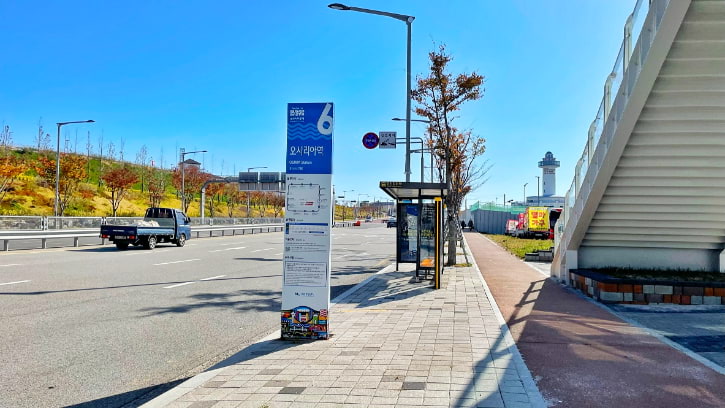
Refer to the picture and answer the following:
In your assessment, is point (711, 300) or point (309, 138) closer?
point (309, 138)

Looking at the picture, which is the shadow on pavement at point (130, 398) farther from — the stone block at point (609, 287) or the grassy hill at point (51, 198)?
the grassy hill at point (51, 198)

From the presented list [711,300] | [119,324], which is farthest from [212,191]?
[711,300]

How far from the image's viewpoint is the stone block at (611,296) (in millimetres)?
9375

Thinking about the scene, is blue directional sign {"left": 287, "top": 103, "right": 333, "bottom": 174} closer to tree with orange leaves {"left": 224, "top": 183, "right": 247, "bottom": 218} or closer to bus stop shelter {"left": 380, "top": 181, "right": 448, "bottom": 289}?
bus stop shelter {"left": 380, "top": 181, "right": 448, "bottom": 289}

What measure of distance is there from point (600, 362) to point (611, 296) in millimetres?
4529

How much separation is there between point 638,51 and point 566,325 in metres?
4.39

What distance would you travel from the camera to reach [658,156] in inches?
343

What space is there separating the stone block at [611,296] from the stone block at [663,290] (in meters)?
0.63

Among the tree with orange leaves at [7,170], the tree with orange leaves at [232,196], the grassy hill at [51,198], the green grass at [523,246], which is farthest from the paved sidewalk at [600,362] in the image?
the tree with orange leaves at [232,196]

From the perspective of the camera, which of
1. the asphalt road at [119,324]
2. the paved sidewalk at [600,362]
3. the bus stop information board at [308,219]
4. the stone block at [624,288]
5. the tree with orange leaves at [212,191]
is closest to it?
the paved sidewalk at [600,362]

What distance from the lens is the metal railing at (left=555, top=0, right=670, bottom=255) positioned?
7.22m

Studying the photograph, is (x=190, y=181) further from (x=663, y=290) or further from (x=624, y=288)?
(x=663, y=290)

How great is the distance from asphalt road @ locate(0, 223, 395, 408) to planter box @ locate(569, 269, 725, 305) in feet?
18.4

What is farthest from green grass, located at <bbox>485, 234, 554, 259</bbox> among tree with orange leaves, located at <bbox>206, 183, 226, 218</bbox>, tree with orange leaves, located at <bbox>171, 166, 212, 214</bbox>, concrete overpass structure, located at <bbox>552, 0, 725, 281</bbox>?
tree with orange leaves, located at <bbox>206, 183, 226, 218</bbox>
